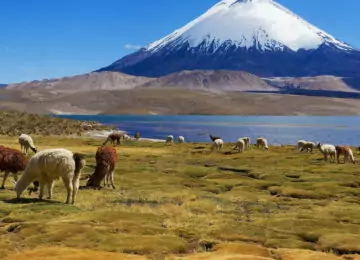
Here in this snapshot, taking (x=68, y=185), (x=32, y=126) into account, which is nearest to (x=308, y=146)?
(x=68, y=185)

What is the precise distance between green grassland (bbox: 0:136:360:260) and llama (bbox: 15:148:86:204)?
0.85 metres

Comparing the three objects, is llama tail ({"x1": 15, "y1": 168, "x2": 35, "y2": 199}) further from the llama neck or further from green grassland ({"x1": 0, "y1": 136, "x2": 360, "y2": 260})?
green grassland ({"x1": 0, "y1": 136, "x2": 360, "y2": 260})

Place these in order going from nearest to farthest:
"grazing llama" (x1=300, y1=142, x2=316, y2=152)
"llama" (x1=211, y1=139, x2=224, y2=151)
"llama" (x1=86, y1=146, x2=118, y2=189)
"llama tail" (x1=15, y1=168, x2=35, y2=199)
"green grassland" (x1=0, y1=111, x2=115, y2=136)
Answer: "llama tail" (x1=15, y1=168, x2=35, y2=199)
"llama" (x1=86, y1=146, x2=118, y2=189)
"llama" (x1=211, y1=139, x2=224, y2=151)
"grazing llama" (x1=300, y1=142, x2=316, y2=152)
"green grassland" (x1=0, y1=111, x2=115, y2=136)

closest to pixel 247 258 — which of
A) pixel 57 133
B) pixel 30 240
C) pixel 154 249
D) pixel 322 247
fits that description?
pixel 154 249

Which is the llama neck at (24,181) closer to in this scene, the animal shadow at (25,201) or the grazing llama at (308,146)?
the animal shadow at (25,201)

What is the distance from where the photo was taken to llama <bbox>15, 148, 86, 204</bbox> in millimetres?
20125

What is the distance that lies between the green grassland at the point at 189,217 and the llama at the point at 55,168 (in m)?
0.85

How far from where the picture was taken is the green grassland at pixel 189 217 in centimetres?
1499

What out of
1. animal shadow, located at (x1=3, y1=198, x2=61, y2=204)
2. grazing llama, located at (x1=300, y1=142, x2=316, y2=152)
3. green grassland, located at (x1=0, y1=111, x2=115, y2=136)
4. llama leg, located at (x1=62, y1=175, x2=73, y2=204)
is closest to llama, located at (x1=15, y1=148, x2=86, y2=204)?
llama leg, located at (x1=62, y1=175, x2=73, y2=204)

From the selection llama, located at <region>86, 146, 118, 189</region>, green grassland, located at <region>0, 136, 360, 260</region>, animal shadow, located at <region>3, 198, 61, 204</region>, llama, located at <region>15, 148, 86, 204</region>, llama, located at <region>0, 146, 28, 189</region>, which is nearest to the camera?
green grassland, located at <region>0, 136, 360, 260</region>

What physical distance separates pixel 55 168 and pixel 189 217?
590 centimetres

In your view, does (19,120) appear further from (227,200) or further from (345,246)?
(345,246)

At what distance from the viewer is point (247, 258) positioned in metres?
13.0

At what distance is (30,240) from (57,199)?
23.9 ft
